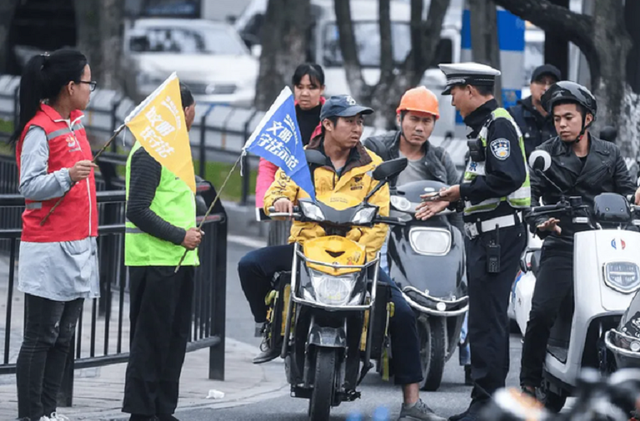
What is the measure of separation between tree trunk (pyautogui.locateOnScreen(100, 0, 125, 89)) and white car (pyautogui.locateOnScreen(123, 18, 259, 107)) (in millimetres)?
399

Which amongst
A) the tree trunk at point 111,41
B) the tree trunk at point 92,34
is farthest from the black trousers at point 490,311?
the tree trunk at point 92,34

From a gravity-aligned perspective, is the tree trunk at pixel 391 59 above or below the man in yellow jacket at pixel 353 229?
above

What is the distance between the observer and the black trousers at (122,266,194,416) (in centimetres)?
718

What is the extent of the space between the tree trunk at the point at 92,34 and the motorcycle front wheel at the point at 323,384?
18867 mm

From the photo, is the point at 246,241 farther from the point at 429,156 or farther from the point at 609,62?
the point at 429,156

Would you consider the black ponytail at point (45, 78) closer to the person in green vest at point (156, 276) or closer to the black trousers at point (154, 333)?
the person in green vest at point (156, 276)

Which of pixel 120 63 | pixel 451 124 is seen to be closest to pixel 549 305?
pixel 451 124

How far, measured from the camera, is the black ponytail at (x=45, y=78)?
6953mm

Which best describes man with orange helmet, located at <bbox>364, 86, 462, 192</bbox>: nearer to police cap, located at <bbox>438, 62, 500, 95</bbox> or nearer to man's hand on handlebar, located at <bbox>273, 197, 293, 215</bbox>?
police cap, located at <bbox>438, 62, 500, 95</bbox>

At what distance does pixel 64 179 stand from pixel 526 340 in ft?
8.28

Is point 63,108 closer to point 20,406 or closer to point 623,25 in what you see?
point 20,406

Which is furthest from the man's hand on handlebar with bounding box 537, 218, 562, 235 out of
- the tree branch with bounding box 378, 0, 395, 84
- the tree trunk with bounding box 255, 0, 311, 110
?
the tree trunk with bounding box 255, 0, 311, 110

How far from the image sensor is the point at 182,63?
27.2 meters

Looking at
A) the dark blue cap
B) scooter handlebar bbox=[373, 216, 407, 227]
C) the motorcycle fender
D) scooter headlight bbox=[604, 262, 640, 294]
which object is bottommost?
the motorcycle fender
